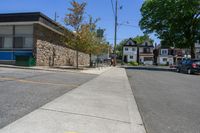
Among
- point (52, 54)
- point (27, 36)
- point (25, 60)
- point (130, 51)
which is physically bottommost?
point (25, 60)

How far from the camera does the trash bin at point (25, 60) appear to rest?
2267 centimetres

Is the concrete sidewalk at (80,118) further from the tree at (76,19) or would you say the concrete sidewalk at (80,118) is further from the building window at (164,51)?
the building window at (164,51)

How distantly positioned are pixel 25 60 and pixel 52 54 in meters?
4.51

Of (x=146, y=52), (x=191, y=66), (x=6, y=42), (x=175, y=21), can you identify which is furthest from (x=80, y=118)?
(x=146, y=52)

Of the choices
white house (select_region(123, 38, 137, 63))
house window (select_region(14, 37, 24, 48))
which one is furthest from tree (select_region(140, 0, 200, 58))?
white house (select_region(123, 38, 137, 63))

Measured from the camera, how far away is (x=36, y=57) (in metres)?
23.6

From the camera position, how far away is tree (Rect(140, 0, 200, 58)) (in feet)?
127

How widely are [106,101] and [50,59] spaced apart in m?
18.0

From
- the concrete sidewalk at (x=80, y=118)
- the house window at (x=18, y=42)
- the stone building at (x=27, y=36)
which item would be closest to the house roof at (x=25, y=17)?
A: the stone building at (x=27, y=36)

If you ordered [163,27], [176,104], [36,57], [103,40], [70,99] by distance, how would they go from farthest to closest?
[163,27]
[103,40]
[36,57]
[176,104]
[70,99]

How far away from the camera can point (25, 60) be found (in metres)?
22.8

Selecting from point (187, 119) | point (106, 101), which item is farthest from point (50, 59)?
point (187, 119)

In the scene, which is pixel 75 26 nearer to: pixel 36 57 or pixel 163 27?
pixel 36 57

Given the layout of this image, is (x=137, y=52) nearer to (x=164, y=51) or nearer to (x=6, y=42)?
(x=164, y=51)
